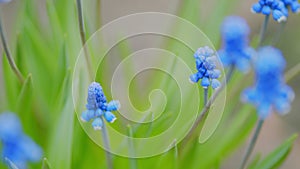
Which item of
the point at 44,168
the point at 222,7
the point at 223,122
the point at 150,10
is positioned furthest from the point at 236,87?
the point at 150,10

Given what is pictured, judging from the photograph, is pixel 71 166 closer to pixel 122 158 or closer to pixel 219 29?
pixel 122 158

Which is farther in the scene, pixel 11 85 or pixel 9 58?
pixel 11 85

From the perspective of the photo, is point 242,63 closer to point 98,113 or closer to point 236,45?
point 236,45

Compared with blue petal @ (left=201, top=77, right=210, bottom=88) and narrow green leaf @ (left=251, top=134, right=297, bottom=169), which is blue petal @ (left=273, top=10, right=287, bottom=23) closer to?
blue petal @ (left=201, top=77, right=210, bottom=88)

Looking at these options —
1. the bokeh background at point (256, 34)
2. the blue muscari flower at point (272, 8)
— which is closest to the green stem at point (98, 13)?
the blue muscari flower at point (272, 8)

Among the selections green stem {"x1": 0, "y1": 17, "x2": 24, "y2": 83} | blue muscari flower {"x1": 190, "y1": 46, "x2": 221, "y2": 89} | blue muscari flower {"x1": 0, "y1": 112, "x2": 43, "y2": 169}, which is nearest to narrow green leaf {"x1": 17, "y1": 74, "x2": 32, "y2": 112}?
green stem {"x1": 0, "y1": 17, "x2": 24, "y2": 83}

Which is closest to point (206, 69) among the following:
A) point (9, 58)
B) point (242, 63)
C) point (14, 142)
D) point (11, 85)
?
point (242, 63)
